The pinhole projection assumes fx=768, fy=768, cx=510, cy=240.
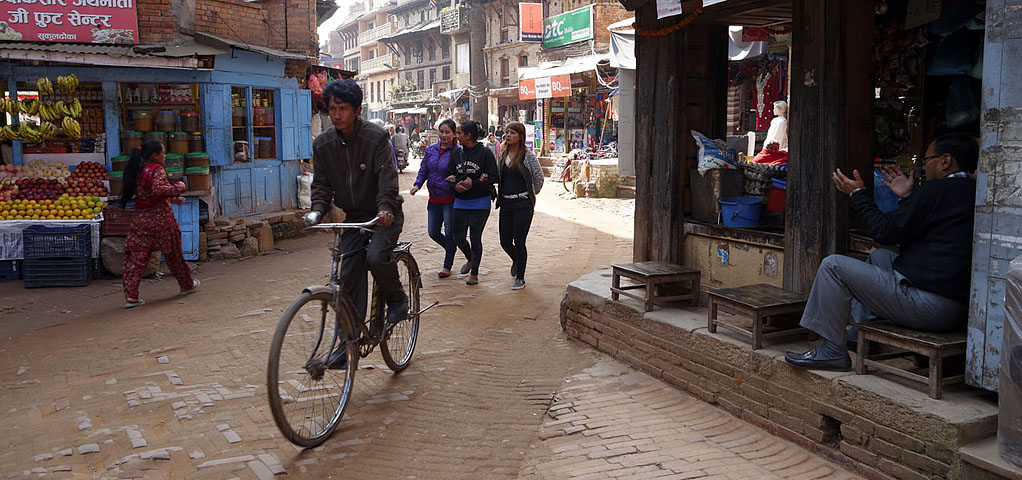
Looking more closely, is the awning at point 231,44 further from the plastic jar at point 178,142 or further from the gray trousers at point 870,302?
the gray trousers at point 870,302

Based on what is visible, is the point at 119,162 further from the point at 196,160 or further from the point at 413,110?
the point at 413,110

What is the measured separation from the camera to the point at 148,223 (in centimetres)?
805

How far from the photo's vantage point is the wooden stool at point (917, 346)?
11.6 ft

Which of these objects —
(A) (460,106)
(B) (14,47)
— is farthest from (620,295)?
(A) (460,106)

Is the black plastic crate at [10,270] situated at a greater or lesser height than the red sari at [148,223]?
lesser

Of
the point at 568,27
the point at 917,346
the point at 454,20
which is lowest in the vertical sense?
the point at 917,346

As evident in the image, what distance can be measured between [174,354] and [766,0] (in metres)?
5.21

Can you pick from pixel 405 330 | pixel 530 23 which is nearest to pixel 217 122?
pixel 405 330

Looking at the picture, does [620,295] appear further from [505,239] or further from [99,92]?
[99,92]

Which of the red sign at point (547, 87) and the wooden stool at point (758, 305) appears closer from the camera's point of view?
the wooden stool at point (758, 305)

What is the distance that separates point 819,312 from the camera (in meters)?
4.10

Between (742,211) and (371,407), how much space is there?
2.96 m

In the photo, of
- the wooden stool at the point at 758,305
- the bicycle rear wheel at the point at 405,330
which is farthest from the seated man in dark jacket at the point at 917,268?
the bicycle rear wheel at the point at 405,330

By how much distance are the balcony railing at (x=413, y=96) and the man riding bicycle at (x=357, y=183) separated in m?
45.7
